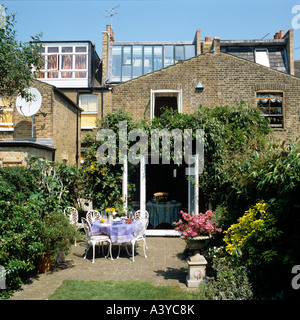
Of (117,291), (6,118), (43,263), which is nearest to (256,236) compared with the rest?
(117,291)

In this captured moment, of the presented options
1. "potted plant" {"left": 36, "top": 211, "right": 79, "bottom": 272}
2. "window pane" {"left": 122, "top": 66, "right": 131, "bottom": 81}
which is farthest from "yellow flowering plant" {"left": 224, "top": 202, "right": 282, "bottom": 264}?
"window pane" {"left": 122, "top": 66, "right": 131, "bottom": 81}

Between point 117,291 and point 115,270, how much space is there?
1.45 metres

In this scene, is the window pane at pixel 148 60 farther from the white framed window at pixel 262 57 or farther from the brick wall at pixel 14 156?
the brick wall at pixel 14 156

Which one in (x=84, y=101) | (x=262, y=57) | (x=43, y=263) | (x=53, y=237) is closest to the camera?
(x=53, y=237)

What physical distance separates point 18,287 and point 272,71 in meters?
12.5

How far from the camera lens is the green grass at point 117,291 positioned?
18.0 ft

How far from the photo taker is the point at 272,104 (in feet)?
44.0

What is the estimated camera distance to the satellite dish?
38.0ft

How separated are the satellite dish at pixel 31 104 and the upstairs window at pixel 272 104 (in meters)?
9.12

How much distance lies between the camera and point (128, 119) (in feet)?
36.1

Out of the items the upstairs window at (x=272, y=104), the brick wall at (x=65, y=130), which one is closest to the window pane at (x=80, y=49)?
the brick wall at (x=65, y=130)

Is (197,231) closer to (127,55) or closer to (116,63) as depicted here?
(116,63)
